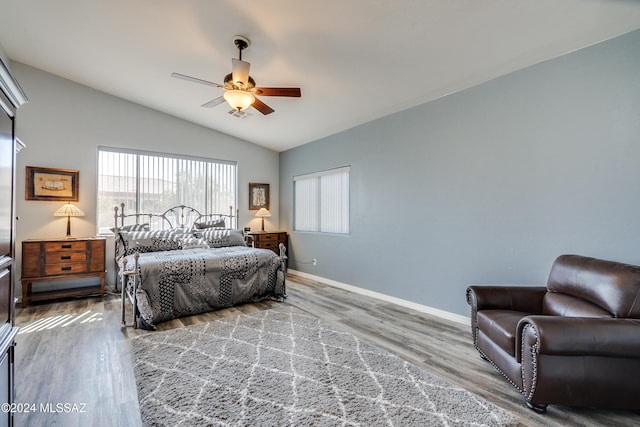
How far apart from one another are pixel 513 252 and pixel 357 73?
2.56 m

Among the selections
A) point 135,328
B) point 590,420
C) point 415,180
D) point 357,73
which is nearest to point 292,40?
point 357,73

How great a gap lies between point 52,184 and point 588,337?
6299 millimetres

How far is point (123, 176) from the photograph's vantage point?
4.96 meters

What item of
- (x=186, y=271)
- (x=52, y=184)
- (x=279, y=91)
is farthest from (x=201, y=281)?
(x=52, y=184)

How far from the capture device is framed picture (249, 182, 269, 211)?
20.7 feet

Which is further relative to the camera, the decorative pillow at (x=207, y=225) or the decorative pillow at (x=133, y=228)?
the decorative pillow at (x=207, y=225)

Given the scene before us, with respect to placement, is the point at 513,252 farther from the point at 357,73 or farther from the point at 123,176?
the point at 123,176

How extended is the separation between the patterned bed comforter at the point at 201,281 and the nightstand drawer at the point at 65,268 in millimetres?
1125

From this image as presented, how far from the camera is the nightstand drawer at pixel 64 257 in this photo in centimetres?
402

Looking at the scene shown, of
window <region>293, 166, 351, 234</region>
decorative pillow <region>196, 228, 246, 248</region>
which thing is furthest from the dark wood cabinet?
window <region>293, 166, 351, 234</region>

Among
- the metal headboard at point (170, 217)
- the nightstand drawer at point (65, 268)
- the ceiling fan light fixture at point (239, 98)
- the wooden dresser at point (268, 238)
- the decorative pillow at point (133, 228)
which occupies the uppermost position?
the ceiling fan light fixture at point (239, 98)

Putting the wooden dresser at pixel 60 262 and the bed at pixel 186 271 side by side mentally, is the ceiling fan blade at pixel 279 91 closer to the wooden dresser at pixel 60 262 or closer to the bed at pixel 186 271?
the bed at pixel 186 271

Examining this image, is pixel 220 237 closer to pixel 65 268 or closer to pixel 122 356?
pixel 65 268

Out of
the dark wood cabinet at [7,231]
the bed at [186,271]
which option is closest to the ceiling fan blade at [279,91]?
the dark wood cabinet at [7,231]
